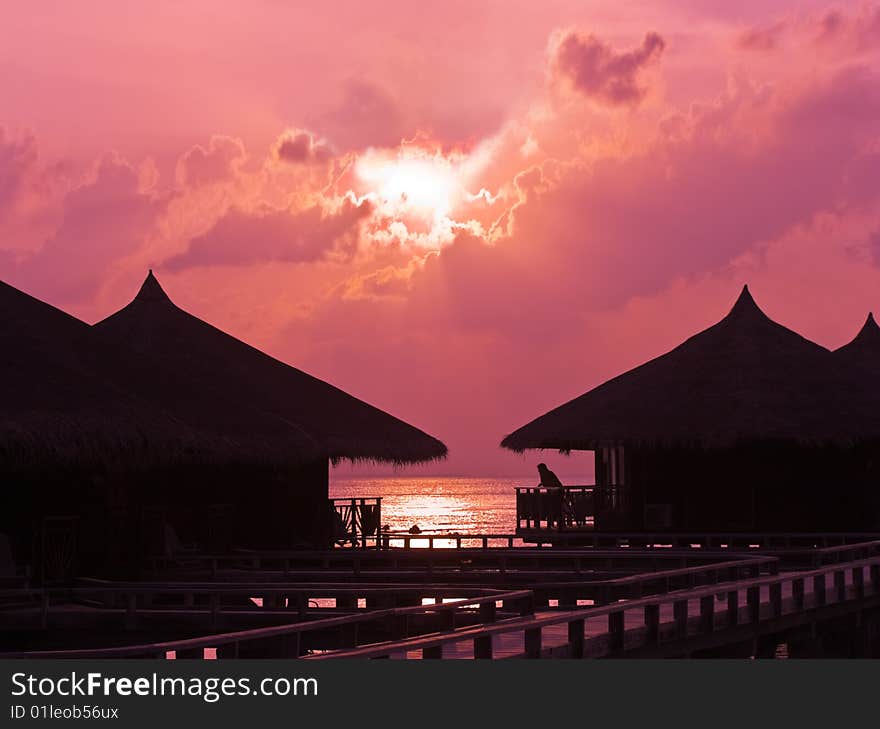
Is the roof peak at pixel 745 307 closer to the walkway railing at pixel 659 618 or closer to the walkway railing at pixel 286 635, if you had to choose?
the walkway railing at pixel 659 618

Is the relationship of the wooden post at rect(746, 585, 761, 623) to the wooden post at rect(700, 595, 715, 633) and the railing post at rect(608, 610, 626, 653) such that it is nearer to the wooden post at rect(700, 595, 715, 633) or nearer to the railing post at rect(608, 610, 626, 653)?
the wooden post at rect(700, 595, 715, 633)

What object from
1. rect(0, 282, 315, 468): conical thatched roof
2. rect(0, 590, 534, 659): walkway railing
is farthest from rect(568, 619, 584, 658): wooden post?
rect(0, 282, 315, 468): conical thatched roof

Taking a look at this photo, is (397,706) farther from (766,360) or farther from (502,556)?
(766,360)

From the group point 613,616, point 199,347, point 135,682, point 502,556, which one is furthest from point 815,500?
point 135,682

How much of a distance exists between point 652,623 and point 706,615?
49.7 inches

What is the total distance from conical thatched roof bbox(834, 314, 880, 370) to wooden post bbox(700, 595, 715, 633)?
62.0ft

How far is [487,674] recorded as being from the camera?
13.9m

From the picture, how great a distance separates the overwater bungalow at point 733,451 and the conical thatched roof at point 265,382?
309 centimetres

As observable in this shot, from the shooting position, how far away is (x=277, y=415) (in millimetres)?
29469

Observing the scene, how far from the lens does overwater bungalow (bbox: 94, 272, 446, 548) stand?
99.0 feet

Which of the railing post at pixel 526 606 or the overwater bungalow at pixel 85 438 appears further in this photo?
the overwater bungalow at pixel 85 438

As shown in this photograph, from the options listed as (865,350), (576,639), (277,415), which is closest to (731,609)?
(576,639)

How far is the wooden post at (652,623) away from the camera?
17578 millimetres

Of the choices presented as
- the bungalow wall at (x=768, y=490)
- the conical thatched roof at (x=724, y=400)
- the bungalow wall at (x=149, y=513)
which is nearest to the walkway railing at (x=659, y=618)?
the bungalow wall at (x=149, y=513)
